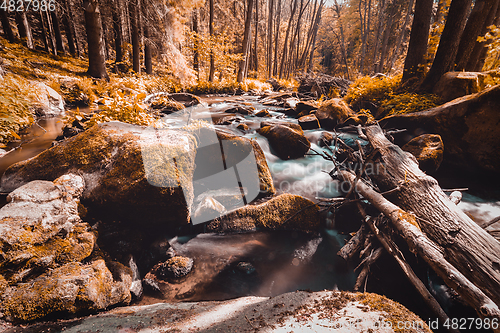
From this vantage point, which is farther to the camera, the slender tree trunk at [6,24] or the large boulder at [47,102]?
the slender tree trunk at [6,24]

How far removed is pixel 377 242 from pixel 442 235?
785 mm

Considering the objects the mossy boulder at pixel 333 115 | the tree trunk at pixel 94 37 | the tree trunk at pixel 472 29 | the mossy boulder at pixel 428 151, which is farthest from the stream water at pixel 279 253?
the tree trunk at pixel 94 37

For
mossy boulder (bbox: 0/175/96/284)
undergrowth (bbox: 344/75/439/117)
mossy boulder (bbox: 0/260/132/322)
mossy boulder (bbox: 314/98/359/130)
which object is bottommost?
mossy boulder (bbox: 0/260/132/322)

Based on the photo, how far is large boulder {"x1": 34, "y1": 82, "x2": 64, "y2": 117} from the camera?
6998mm

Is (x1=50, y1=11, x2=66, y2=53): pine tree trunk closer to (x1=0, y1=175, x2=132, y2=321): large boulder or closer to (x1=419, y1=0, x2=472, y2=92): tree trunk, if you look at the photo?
(x1=0, y1=175, x2=132, y2=321): large boulder

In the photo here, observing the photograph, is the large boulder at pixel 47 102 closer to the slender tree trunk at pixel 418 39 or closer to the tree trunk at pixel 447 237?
the tree trunk at pixel 447 237

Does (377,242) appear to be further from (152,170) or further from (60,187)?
(60,187)

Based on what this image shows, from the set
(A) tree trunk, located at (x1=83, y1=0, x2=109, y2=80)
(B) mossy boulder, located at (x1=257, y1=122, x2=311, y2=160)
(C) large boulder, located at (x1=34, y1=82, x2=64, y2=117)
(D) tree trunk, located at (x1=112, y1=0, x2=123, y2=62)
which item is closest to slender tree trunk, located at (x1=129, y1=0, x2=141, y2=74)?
(D) tree trunk, located at (x1=112, y1=0, x2=123, y2=62)

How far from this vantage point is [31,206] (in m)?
2.38

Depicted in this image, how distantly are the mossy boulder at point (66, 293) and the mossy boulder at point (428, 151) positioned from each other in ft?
21.3

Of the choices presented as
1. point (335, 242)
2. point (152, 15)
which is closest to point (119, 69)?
point (152, 15)

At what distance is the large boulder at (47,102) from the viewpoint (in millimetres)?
6998

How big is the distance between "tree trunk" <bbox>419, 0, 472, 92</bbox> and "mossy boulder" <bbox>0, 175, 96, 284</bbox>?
10835 millimetres

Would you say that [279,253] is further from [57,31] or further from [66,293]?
[57,31]
